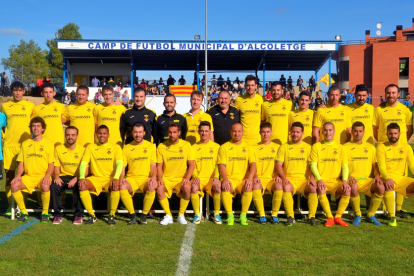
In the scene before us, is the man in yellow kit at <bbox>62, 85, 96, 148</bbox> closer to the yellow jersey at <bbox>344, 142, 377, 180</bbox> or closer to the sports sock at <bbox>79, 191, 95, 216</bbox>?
the sports sock at <bbox>79, 191, 95, 216</bbox>

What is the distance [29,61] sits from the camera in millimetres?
44188

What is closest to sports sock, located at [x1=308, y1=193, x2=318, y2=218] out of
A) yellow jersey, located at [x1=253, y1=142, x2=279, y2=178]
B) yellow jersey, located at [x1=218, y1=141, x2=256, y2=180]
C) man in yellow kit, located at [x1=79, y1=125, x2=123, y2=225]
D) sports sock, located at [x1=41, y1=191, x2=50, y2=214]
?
yellow jersey, located at [x1=253, y1=142, x2=279, y2=178]

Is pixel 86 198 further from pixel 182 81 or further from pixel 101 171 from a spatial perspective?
pixel 182 81

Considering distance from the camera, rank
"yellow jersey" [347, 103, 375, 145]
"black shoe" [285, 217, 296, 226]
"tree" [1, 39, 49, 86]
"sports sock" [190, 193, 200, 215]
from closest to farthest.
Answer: "black shoe" [285, 217, 296, 226]
"sports sock" [190, 193, 200, 215]
"yellow jersey" [347, 103, 375, 145]
"tree" [1, 39, 49, 86]

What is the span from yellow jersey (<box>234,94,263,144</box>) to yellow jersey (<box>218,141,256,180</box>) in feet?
2.18

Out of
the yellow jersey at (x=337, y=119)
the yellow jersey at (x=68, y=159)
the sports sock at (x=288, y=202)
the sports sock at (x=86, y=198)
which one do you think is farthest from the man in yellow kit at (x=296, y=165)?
the yellow jersey at (x=68, y=159)

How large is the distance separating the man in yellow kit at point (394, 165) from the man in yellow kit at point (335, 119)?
1.96 feet

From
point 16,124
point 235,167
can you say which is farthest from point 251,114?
point 16,124

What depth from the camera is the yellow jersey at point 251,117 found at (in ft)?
20.8

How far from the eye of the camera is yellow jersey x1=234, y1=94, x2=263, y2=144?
Answer: 6328 millimetres

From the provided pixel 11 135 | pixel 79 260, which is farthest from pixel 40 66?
pixel 79 260

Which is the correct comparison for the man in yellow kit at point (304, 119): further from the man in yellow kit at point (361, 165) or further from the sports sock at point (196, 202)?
the sports sock at point (196, 202)

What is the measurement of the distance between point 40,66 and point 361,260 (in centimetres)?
4653

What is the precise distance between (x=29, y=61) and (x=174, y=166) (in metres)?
44.2
